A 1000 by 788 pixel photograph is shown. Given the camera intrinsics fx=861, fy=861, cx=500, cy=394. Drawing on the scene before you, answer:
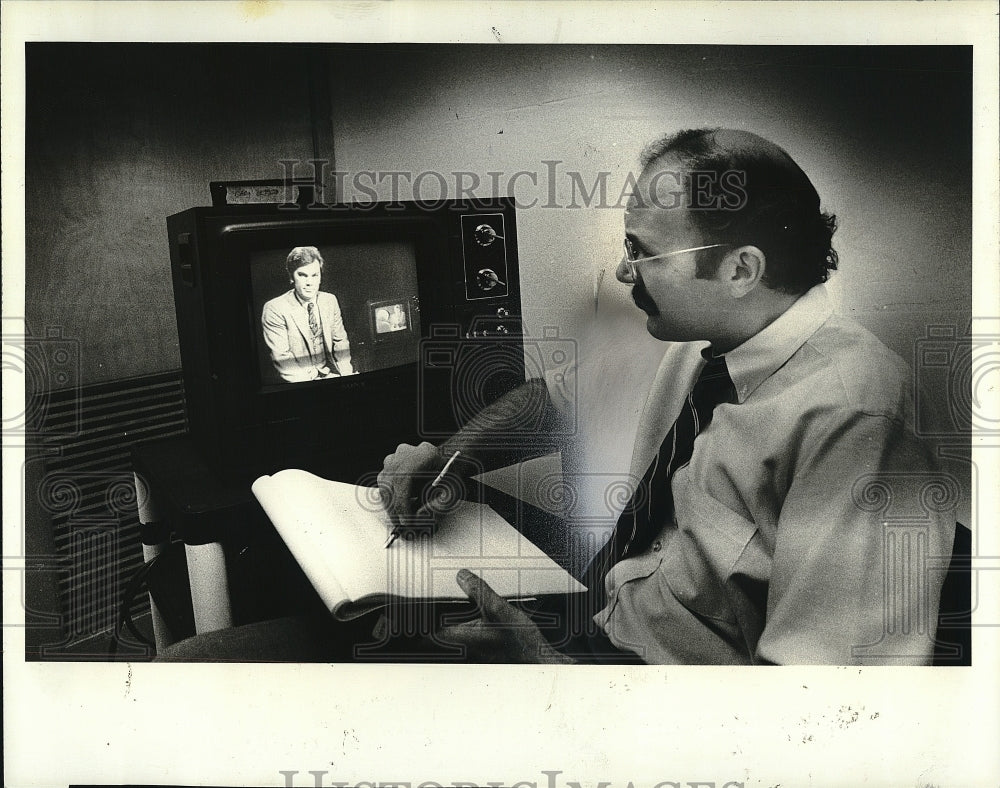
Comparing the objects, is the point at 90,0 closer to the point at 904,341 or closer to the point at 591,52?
the point at 591,52

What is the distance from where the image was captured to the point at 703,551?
1.12 metres

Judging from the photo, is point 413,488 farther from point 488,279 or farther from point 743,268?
point 743,268

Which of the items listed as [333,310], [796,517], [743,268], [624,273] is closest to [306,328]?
[333,310]

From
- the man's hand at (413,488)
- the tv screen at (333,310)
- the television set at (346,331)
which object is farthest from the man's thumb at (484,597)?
the tv screen at (333,310)

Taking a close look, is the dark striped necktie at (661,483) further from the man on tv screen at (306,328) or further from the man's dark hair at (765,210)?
the man on tv screen at (306,328)

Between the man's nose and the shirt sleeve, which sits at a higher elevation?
the man's nose

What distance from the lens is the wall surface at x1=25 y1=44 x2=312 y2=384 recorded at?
113 cm

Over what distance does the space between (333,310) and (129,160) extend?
334mm

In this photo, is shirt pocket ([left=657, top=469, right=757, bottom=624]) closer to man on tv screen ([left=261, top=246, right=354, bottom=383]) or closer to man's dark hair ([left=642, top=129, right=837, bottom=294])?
man's dark hair ([left=642, top=129, right=837, bottom=294])

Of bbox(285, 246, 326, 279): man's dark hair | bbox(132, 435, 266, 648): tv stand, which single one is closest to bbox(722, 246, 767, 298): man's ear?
bbox(285, 246, 326, 279): man's dark hair

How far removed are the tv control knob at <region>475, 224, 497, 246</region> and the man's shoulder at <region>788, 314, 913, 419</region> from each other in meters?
0.42

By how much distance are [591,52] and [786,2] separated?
0.26 meters

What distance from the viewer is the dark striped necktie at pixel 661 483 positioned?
1.13 metres

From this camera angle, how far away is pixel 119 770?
116 cm
